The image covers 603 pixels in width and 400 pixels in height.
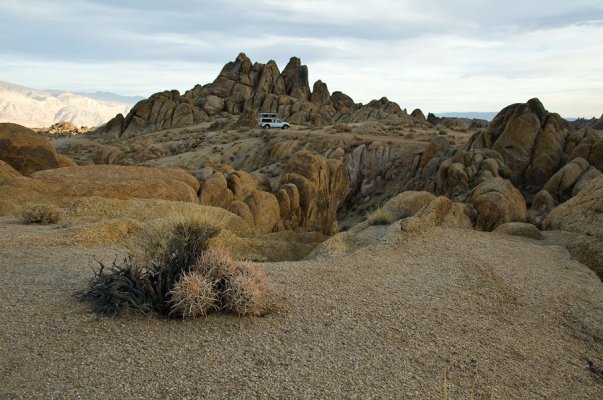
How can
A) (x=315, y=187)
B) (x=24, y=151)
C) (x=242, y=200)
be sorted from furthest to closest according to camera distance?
(x=315, y=187) → (x=242, y=200) → (x=24, y=151)

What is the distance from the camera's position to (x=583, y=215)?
1825 cm

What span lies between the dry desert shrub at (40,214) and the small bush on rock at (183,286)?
7029 millimetres

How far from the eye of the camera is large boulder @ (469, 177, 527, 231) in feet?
69.2

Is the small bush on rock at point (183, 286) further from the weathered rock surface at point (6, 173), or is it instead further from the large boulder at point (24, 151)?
the large boulder at point (24, 151)

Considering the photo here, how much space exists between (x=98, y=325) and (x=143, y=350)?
109cm

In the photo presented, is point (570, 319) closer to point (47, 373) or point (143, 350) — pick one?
point (143, 350)

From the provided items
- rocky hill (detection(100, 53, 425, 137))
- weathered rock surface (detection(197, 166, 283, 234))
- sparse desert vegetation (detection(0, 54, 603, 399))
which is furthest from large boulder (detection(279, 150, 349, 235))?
rocky hill (detection(100, 53, 425, 137))

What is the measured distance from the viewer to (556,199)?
3347cm

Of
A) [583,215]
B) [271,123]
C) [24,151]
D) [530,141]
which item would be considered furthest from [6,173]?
[271,123]

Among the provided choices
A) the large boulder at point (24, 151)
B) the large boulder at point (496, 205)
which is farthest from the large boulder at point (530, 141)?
the large boulder at point (24, 151)

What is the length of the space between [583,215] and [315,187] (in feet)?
49.1

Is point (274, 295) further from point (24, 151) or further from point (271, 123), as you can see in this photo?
point (271, 123)

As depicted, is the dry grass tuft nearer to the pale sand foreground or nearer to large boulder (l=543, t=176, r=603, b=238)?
the pale sand foreground

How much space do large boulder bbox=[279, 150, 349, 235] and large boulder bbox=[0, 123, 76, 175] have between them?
10454 millimetres
